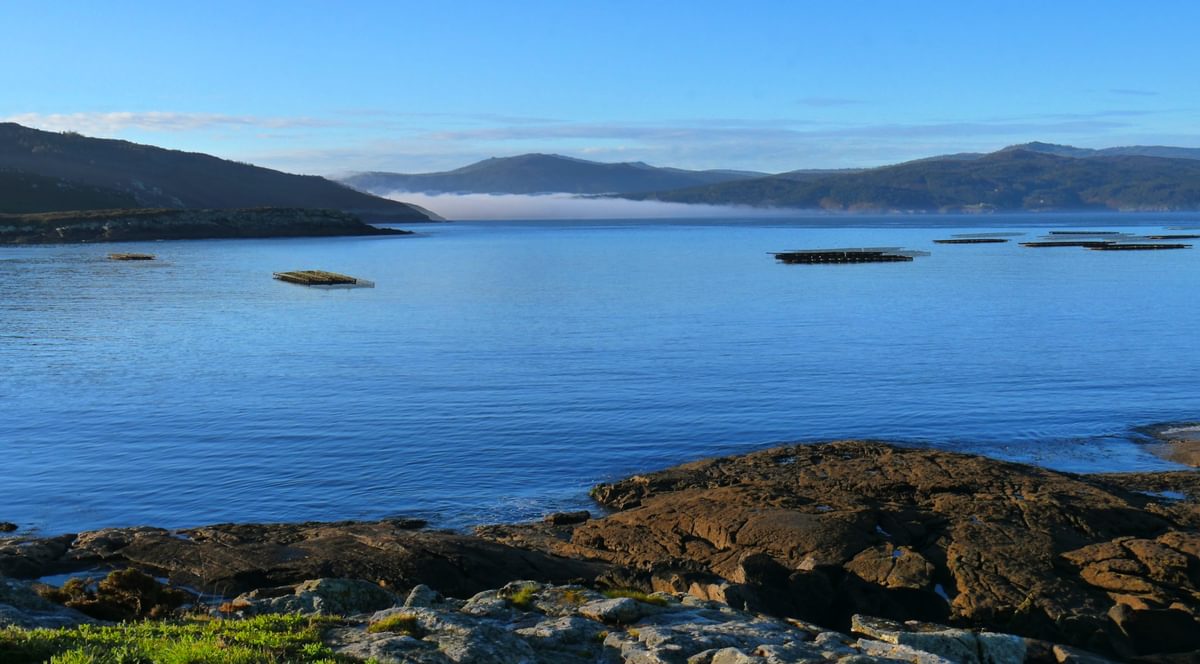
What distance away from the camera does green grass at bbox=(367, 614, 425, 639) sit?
46.6ft

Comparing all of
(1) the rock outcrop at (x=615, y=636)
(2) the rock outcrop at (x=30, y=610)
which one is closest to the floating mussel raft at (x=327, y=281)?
(2) the rock outcrop at (x=30, y=610)

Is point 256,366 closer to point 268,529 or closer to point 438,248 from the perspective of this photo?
point 268,529

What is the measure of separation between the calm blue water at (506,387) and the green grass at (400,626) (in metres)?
9.29

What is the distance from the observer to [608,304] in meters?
78.1

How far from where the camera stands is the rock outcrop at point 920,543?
57.9 ft

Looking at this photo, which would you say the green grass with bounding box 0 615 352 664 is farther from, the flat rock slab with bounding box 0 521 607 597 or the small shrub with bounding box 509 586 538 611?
the flat rock slab with bounding box 0 521 607 597

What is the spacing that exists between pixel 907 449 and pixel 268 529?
16.9 metres

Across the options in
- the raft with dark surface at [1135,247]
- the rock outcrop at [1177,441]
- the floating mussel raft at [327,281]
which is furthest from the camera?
the raft with dark surface at [1135,247]

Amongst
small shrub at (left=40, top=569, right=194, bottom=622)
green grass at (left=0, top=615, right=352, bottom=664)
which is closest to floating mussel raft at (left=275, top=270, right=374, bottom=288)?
small shrub at (left=40, top=569, right=194, bottom=622)

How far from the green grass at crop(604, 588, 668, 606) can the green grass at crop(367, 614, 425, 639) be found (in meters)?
3.63

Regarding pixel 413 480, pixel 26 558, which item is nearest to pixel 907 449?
pixel 413 480

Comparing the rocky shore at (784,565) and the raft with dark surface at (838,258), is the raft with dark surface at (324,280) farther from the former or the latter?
the rocky shore at (784,565)

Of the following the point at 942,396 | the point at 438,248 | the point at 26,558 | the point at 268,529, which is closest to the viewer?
the point at 26,558

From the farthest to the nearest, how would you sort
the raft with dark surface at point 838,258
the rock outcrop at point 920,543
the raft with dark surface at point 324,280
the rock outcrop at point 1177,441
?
the raft with dark surface at point 838,258
the raft with dark surface at point 324,280
the rock outcrop at point 1177,441
the rock outcrop at point 920,543
